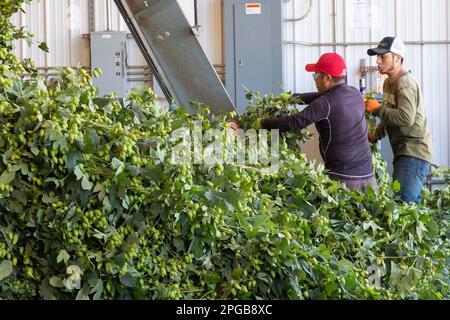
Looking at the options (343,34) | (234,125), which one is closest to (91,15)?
(343,34)

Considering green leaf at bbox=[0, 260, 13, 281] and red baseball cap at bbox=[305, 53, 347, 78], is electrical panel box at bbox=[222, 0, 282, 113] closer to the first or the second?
red baseball cap at bbox=[305, 53, 347, 78]

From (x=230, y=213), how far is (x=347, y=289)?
0.37m

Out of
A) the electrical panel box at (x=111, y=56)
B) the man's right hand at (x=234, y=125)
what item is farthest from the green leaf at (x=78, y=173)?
the electrical panel box at (x=111, y=56)

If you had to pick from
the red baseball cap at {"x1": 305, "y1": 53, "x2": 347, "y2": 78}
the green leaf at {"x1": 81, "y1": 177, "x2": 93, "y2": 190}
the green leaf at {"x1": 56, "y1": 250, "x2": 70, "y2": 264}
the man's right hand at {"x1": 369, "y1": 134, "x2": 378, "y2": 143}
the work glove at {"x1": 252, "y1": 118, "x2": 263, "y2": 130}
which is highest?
→ the red baseball cap at {"x1": 305, "y1": 53, "x2": 347, "y2": 78}

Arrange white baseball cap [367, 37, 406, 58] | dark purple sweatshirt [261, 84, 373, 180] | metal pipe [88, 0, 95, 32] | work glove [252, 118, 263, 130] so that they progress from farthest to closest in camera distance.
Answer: metal pipe [88, 0, 95, 32] → white baseball cap [367, 37, 406, 58] → dark purple sweatshirt [261, 84, 373, 180] → work glove [252, 118, 263, 130]

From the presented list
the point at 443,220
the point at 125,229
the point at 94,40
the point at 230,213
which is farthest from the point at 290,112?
the point at 94,40

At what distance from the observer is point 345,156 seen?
3223 mm

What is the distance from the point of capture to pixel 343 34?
27.2 feet

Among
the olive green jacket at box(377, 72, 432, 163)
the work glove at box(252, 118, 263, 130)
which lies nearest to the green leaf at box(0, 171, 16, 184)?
the work glove at box(252, 118, 263, 130)

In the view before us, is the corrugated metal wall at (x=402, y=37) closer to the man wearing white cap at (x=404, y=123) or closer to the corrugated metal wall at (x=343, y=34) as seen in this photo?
the corrugated metal wall at (x=343, y=34)

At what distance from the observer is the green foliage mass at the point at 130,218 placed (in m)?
1.64

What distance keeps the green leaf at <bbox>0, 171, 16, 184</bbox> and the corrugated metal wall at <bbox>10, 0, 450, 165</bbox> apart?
6.70 meters

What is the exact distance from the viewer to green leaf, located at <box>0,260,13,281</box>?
1.59 m
